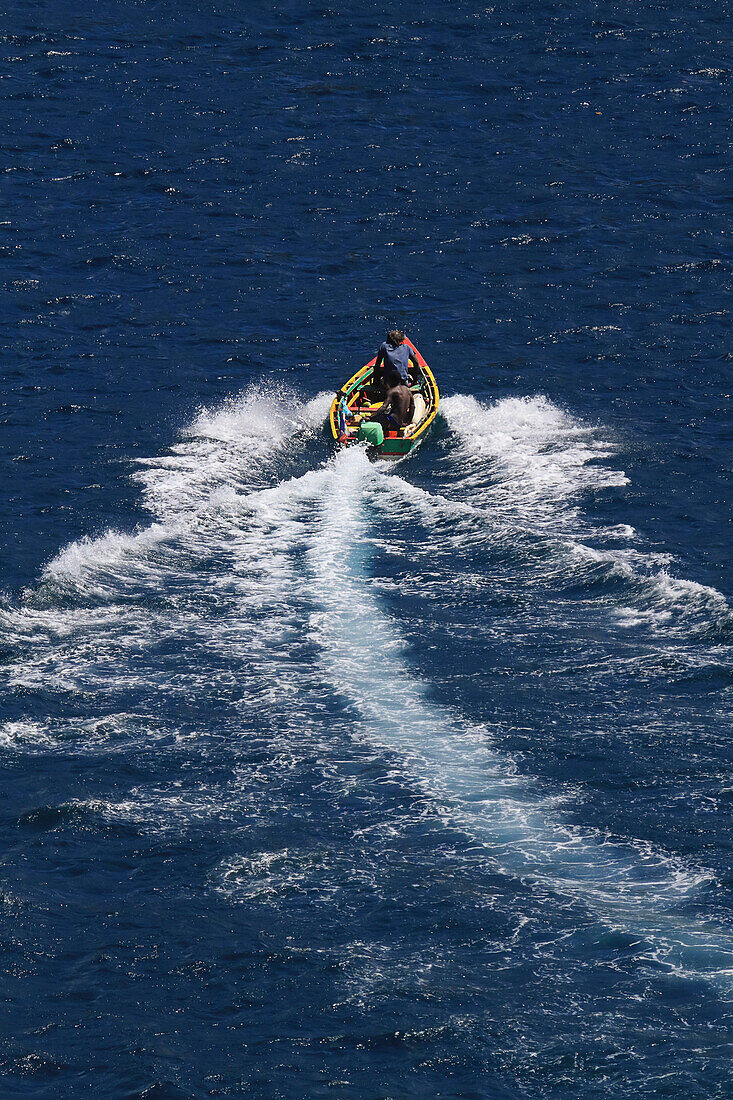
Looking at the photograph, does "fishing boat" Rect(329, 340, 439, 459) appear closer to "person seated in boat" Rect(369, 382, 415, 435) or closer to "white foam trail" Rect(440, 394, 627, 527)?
"person seated in boat" Rect(369, 382, 415, 435)

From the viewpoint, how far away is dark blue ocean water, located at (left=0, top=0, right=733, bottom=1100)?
647 inches

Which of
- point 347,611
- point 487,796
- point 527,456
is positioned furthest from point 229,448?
point 487,796

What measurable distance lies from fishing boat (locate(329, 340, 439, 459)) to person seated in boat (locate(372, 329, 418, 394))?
0.87 feet

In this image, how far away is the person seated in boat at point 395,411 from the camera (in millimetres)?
30969

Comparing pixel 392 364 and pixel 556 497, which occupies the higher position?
pixel 392 364

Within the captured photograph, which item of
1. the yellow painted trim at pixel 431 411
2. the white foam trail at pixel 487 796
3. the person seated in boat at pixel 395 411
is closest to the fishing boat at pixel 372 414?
the yellow painted trim at pixel 431 411

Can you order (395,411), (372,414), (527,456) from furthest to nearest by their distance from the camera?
(372,414) → (395,411) → (527,456)

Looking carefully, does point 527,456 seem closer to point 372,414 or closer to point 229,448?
point 372,414

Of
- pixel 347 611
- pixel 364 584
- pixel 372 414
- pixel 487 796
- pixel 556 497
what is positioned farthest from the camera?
pixel 372 414

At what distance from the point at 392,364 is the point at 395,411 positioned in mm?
1335

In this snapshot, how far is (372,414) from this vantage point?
103 feet

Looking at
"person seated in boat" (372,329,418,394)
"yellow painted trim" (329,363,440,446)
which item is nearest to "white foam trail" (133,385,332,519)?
"yellow painted trim" (329,363,440,446)

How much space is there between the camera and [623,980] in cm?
1638

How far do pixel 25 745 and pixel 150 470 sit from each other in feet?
33.5
